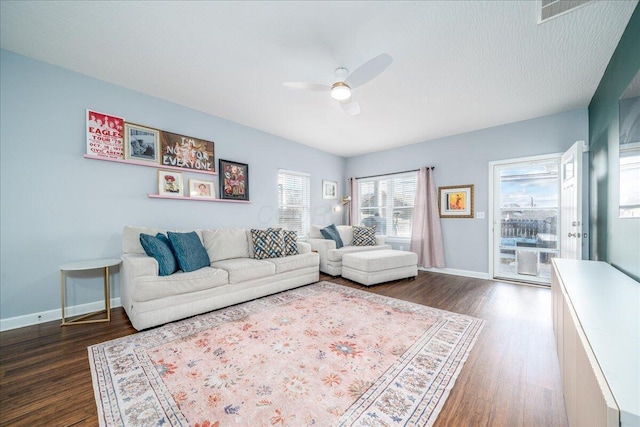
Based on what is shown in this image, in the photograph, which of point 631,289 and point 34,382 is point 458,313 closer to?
point 631,289

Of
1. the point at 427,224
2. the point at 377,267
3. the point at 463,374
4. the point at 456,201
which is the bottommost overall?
the point at 463,374

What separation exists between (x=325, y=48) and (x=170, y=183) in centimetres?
264

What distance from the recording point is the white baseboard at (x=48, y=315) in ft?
7.54

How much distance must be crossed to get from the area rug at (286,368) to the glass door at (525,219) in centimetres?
238

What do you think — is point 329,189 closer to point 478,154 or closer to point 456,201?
point 456,201

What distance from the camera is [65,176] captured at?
2574 mm

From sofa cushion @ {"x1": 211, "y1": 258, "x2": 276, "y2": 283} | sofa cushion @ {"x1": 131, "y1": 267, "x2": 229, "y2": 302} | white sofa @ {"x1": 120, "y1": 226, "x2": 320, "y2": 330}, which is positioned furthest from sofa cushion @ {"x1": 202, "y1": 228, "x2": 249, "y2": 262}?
sofa cushion @ {"x1": 131, "y1": 267, "x2": 229, "y2": 302}

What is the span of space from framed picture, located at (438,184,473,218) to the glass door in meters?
0.39

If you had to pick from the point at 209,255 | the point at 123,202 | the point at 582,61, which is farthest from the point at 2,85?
the point at 582,61

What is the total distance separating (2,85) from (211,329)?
3088 mm

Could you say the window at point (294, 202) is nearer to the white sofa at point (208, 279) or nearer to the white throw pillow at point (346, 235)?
the white throw pillow at point (346, 235)

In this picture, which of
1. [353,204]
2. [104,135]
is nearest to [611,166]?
[353,204]

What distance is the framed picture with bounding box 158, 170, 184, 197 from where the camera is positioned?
126 inches

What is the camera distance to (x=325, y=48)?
7.16 feet
